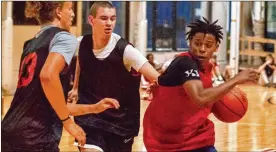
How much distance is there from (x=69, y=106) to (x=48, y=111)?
0.86ft

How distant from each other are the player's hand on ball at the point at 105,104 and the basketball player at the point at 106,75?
0.04 metres

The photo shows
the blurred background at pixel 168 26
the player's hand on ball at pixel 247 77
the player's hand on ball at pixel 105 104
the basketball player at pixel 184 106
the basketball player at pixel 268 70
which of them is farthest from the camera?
the basketball player at pixel 268 70

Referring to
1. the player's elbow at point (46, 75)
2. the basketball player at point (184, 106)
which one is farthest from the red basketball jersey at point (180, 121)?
the player's elbow at point (46, 75)

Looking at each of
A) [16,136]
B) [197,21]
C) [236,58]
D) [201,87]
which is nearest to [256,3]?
[236,58]

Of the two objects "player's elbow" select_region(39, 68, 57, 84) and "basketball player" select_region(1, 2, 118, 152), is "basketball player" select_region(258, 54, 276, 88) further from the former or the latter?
"player's elbow" select_region(39, 68, 57, 84)

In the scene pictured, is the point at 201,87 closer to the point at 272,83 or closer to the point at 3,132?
the point at 3,132

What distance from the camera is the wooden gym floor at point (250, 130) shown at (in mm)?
3112

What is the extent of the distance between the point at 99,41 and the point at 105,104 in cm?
26

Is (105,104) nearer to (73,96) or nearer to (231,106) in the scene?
(73,96)

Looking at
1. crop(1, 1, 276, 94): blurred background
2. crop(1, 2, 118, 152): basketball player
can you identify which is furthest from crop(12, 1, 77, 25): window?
crop(1, 2, 118, 152): basketball player

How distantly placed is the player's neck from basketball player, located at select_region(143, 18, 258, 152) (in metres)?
0.38

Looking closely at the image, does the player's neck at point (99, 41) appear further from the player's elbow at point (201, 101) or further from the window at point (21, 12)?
the player's elbow at point (201, 101)

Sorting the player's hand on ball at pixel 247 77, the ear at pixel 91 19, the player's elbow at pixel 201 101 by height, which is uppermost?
the ear at pixel 91 19

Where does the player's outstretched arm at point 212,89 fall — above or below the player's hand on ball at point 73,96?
above
